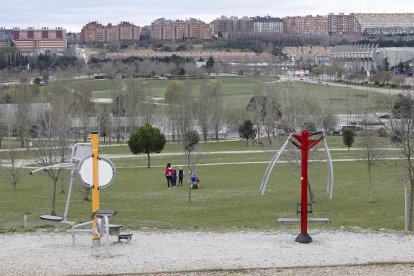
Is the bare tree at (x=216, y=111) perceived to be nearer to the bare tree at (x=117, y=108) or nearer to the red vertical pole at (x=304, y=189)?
the bare tree at (x=117, y=108)

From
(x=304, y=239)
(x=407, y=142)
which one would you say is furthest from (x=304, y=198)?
(x=407, y=142)

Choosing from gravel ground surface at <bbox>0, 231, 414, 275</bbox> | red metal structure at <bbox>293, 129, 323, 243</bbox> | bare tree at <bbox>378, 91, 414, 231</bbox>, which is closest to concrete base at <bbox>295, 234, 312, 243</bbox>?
red metal structure at <bbox>293, 129, 323, 243</bbox>

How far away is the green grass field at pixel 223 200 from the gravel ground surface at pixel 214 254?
128 centimetres

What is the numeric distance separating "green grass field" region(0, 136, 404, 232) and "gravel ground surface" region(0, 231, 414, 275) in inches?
50.5

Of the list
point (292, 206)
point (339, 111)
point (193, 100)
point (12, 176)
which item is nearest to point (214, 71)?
point (339, 111)

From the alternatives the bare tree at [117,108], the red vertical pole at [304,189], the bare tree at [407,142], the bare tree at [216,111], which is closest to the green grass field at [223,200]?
the bare tree at [407,142]

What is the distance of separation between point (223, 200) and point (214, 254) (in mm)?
14322

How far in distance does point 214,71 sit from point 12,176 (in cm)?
10110

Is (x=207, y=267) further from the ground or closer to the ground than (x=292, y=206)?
further from the ground

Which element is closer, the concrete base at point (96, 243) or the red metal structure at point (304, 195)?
the concrete base at point (96, 243)

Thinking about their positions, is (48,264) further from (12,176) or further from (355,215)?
(12,176)

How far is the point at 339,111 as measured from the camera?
7700 cm

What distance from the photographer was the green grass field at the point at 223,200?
720 inches

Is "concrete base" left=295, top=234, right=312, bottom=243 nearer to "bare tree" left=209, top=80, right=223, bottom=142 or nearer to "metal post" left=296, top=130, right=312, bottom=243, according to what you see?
"metal post" left=296, top=130, right=312, bottom=243
